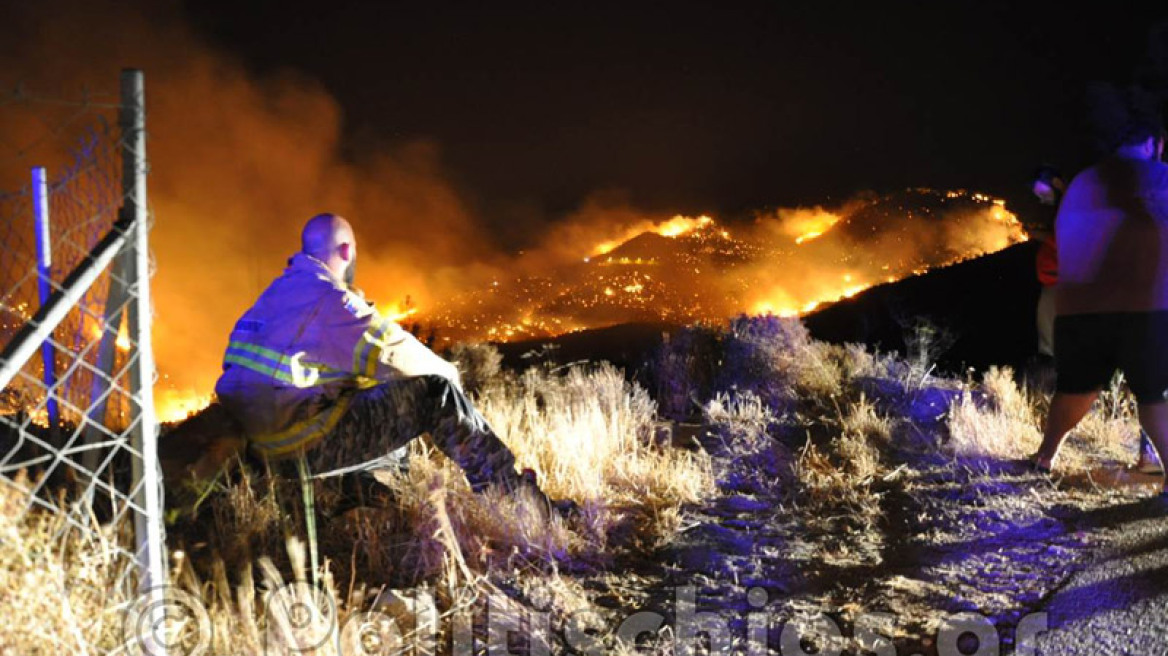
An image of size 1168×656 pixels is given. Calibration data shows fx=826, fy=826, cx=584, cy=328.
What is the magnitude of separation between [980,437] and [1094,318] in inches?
46.0

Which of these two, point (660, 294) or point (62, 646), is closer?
point (62, 646)

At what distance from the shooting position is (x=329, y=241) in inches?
160

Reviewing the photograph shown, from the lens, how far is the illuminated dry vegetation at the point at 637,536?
2.63 metres

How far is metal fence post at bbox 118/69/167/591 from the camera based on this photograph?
226 cm

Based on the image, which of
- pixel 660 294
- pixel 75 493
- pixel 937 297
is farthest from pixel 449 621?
pixel 937 297

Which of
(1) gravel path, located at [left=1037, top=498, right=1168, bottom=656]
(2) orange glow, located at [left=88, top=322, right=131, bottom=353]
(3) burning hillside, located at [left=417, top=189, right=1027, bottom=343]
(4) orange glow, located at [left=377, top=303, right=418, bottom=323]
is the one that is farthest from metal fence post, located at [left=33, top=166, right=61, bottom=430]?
(3) burning hillside, located at [left=417, top=189, right=1027, bottom=343]

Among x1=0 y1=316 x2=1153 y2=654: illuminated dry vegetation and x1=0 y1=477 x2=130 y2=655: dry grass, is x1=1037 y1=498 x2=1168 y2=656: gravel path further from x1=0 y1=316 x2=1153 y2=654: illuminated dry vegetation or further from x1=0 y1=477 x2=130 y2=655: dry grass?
x1=0 y1=477 x2=130 y2=655: dry grass

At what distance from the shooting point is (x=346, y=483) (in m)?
4.04

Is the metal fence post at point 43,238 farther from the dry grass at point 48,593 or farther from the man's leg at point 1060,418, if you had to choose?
the man's leg at point 1060,418

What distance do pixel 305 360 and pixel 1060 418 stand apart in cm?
397

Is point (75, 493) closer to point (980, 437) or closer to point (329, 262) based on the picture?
point (329, 262)

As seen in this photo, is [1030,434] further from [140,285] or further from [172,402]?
[172,402]

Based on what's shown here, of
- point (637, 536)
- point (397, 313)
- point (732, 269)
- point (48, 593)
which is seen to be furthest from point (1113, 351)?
point (732, 269)

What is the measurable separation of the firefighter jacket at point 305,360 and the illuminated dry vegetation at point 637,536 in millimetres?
274
